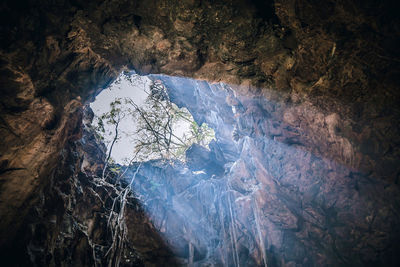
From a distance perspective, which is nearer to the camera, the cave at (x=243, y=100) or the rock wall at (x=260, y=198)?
the cave at (x=243, y=100)

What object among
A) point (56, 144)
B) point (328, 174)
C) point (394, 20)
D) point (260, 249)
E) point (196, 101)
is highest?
point (196, 101)

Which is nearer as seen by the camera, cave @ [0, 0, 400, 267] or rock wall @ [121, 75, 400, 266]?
cave @ [0, 0, 400, 267]

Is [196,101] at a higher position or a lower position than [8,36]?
higher

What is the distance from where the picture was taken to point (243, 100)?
692 cm

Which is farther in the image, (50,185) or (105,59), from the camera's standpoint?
(105,59)

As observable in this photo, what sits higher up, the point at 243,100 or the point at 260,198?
the point at 243,100

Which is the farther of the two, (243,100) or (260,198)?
(260,198)

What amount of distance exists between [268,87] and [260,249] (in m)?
7.68

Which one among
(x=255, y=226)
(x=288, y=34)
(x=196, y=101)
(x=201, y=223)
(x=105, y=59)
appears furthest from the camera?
(x=196, y=101)

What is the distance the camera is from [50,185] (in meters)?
3.38

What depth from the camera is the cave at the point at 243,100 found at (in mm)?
2459

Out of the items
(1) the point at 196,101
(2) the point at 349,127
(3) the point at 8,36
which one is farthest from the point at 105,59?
(1) the point at 196,101

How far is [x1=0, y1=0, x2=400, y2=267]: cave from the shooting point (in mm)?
2459

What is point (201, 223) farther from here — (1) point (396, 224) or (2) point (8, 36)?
Result: (2) point (8, 36)
